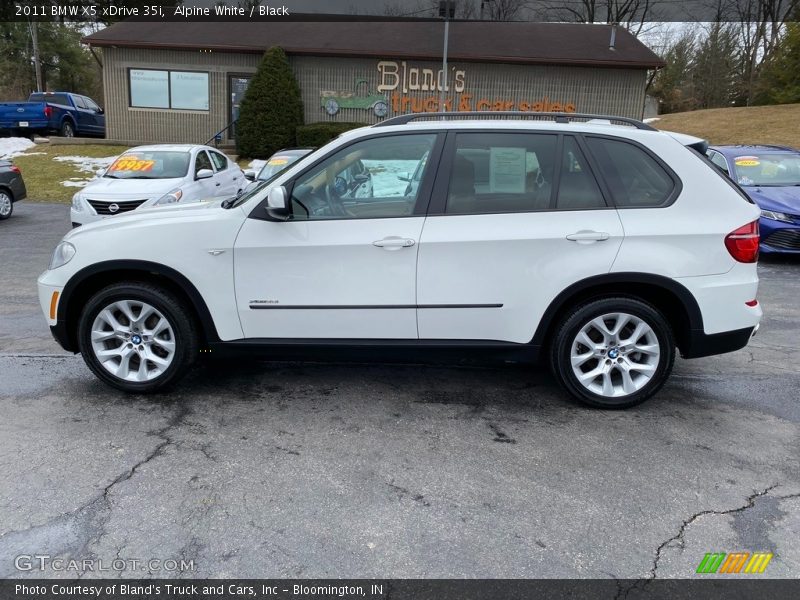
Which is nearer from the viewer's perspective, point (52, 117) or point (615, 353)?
point (615, 353)

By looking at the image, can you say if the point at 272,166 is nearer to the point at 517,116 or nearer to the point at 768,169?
the point at 517,116

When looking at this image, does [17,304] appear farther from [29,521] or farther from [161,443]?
[29,521]

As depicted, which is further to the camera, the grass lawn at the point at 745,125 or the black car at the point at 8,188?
the grass lawn at the point at 745,125

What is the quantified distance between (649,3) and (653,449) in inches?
1818

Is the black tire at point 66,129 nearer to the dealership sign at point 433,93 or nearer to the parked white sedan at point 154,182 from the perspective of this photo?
the dealership sign at point 433,93

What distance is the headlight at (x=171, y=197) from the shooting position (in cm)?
1007

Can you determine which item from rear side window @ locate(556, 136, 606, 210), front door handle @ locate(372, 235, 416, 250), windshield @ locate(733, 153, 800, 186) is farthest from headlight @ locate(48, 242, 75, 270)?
windshield @ locate(733, 153, 800, 186)

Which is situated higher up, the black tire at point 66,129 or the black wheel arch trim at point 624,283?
the black tire at point 66,129

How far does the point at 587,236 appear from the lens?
3955mm

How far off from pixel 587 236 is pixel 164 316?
108 inches

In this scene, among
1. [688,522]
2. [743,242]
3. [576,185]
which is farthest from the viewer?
[576,185]

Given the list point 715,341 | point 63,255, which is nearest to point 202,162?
point 63,255

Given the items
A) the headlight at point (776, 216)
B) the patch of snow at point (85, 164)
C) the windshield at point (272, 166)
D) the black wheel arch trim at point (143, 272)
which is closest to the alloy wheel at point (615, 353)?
the black wheel arch trim at point (143, 272)

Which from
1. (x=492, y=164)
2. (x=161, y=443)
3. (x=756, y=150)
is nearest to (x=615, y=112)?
(x=756, y=150)
